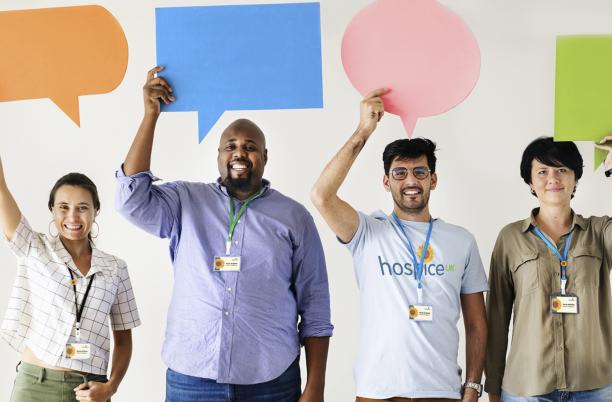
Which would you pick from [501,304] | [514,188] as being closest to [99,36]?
[501,304]

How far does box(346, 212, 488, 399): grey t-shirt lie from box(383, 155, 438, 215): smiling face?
64 millimetres

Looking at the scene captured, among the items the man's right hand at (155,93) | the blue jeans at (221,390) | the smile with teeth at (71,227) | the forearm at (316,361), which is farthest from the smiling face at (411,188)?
Answer: the smile with teeth at (71,227)

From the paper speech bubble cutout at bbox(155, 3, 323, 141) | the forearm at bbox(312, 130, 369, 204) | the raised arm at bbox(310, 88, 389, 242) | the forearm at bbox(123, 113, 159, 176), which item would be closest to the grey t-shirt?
the raised arm at bbox(310, 88, 389, 242)

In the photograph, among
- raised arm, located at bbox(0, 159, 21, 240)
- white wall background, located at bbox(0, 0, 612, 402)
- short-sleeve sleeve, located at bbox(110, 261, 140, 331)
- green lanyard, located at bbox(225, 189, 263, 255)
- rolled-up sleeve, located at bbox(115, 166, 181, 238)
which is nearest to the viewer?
rolled-up sleeve, located at bbox(115, 166, 181, 238)

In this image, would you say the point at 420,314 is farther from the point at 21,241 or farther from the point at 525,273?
the point at 21,241

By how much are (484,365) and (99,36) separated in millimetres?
1865

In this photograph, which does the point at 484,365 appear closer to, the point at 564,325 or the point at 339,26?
the point at 564,325

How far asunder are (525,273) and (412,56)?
0.88 m

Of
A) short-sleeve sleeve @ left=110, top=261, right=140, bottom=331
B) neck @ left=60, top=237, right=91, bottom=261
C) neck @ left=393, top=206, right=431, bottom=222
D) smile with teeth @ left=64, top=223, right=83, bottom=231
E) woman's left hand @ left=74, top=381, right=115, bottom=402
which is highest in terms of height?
neck @ left=393, top=206, right=431, bottom=222

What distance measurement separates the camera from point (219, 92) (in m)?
2.52

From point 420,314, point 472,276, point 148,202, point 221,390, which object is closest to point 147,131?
point 148,202

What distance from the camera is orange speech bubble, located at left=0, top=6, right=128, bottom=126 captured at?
261 cm

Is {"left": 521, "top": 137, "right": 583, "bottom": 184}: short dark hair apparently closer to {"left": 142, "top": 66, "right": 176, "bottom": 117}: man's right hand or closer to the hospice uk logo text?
the hospice uk logo text

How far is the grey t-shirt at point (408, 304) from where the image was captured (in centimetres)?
239
